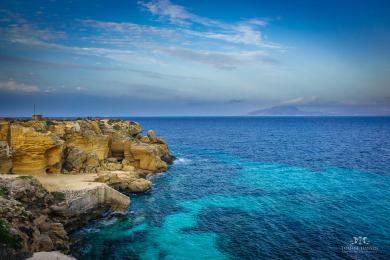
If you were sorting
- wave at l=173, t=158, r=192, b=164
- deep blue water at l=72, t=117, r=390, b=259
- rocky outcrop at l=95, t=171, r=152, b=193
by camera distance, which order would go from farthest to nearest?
wave at l=173, t=158, r=192, b=164, rocky outcrop at l=95, t=171, r=152, b=193, deep blue water at l=72, t=117, r=390, b=259

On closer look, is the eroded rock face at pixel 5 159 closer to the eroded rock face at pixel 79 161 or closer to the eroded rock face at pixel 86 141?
the eroded rock face at pixel 79 161

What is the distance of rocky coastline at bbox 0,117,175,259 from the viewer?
2376 cm

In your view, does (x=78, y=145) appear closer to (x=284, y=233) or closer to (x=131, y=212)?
(x=131, y=212)

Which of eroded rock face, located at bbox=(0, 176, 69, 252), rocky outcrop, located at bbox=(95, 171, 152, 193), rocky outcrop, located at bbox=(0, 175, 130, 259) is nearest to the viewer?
rocky outcrop, located at bbox=(0, 175, 130, 259)

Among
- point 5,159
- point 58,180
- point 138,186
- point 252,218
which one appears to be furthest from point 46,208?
point 252,218

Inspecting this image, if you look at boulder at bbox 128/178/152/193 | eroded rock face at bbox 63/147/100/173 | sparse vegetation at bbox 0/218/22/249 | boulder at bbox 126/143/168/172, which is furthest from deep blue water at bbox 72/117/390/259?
eroded rock face at bbox 63/147/100/173

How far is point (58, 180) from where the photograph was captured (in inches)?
1468

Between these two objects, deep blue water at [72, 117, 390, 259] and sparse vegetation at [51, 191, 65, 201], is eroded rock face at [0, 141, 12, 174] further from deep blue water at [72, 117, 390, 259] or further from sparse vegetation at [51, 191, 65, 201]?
deep blue water at [72, 117, 390, 259]

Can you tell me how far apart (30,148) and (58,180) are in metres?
5.69

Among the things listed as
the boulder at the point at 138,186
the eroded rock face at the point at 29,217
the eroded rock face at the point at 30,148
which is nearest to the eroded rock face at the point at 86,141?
the eroded rock face at the point at 30,148

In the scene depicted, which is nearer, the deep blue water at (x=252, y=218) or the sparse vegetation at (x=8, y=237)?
the sparse vegetation at (x=8, y=237)

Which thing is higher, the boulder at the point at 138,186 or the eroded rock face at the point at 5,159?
the eroded rock face at the point at 5,159

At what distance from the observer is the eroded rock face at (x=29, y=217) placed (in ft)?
73.6

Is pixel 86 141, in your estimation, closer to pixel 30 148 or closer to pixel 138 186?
pixel 30 148
